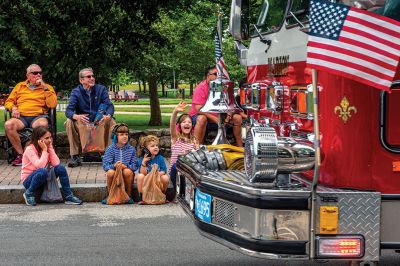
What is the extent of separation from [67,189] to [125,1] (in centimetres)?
570

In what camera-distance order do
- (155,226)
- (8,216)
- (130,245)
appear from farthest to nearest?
(8,216) → (155,226) → (130,245)

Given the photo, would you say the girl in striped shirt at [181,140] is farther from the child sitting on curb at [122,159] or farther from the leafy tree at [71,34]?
the leafy tree at [71,34]

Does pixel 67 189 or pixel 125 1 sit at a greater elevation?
pixel 125 1

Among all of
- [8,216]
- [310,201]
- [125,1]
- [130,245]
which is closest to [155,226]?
[130,245]

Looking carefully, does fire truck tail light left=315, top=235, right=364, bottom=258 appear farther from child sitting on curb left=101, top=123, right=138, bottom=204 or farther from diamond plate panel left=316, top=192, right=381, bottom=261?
child sitting on curb left=101, top=123, right=138, bottom=204

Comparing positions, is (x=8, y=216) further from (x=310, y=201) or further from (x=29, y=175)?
(x=310, y=201)

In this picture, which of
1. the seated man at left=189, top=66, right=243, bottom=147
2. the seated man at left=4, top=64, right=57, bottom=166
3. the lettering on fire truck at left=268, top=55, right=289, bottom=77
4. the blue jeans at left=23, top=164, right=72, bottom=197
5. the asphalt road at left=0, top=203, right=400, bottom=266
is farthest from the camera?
the seated man at left=4, top=64, right=57, bottom=166

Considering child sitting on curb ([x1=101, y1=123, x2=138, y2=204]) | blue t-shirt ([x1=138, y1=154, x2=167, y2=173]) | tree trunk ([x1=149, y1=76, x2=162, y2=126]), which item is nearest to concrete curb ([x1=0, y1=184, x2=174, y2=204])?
child sitting on curb ([x1=101, y1=123, x2=138, y2=204])

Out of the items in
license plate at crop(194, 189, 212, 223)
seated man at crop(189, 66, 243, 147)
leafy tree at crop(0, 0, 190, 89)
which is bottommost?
license plate at crop(194, 189, 212, 223)

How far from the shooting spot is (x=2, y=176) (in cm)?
1052

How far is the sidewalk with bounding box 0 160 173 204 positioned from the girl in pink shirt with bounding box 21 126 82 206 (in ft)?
0.75

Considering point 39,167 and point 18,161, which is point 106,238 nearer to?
point 39,167

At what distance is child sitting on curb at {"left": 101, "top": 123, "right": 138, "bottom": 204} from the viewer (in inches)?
363

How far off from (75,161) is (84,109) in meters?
0.78
